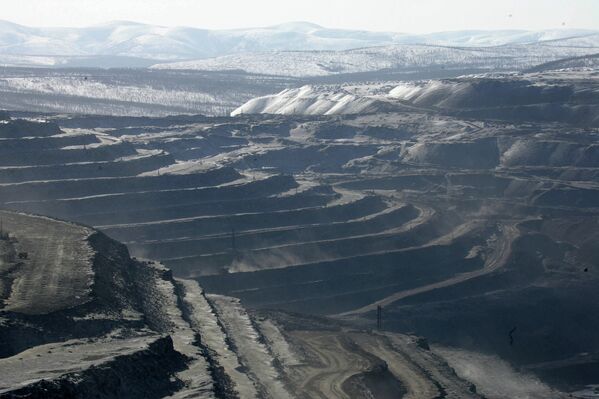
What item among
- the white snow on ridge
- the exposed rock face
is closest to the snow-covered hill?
the white snow on ridge

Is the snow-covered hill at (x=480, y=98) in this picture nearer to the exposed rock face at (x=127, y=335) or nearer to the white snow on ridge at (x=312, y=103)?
the white snow on ridge at (x=312, y=103)

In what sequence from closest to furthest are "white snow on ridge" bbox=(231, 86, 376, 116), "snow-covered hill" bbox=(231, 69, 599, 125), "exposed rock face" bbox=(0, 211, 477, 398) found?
1. "exposed rock face" bbox=(0, 211, 477, 398)
2. "snow-covered hill" bbox=(231, 69, 599, 125)
3. "white snow on ridge" bbox=(231, 86, 376, 116)

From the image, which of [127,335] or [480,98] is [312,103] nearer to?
[480,98]

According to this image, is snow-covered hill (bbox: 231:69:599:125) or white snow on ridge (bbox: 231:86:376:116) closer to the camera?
snow-covered hill (bbox: 231:69:599:125)

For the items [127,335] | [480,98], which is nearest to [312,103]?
[480,98]

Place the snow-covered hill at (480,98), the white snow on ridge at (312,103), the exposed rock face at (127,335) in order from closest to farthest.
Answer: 1. the exposed rock face at (127,335)
2. the snow-covered hill at (480,98)
3. the white snow on ridge at (312,103)

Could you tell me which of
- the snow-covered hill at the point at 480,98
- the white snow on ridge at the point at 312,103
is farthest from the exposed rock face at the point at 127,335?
the white snow on ridge at the point at 312,103

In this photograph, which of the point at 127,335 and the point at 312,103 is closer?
the point at 127,335

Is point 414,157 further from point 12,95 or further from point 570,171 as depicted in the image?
point 12,95

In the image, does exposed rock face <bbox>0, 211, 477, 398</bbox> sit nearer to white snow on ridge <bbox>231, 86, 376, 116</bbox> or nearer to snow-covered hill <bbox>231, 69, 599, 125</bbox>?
snow-covered hill <bbox>231, 69, 599, 125</bbox>

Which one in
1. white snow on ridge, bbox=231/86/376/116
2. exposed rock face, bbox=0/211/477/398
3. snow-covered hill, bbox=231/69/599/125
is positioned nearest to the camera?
exposed rock face, bbox=0/211/477/398

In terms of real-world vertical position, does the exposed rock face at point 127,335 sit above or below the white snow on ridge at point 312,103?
above
